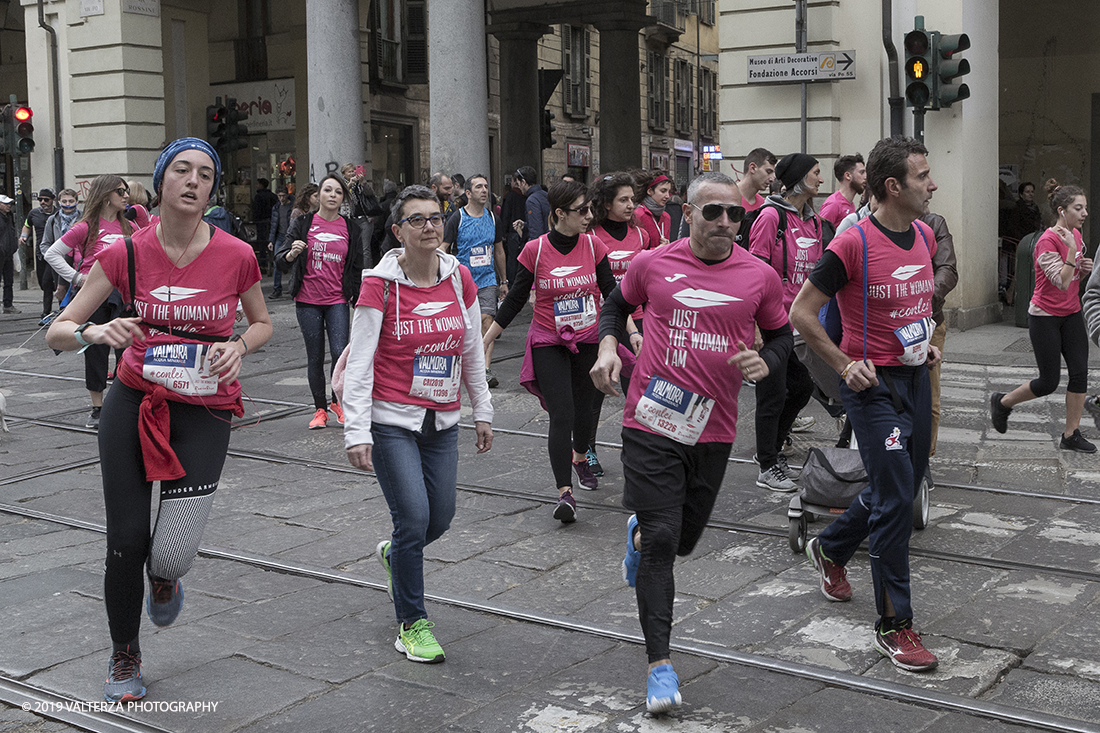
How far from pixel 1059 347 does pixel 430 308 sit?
5.12 metres

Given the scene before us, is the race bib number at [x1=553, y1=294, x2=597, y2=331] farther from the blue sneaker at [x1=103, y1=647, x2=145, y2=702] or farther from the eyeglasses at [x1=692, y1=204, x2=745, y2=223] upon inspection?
the blue sneaker at [x1=103, y1=647, x2=145, y2=702]

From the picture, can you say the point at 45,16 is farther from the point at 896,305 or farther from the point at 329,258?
the point at 896,305

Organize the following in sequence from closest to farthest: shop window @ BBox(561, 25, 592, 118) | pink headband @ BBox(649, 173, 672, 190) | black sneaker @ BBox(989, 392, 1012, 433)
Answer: black sneaker @ BBox(989, 392, 1012, 433) → pink headband @ BBox(649, 173, 672, 190) → shop window @ BBox(561, 25, 592, 118)

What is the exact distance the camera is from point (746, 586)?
5504mm

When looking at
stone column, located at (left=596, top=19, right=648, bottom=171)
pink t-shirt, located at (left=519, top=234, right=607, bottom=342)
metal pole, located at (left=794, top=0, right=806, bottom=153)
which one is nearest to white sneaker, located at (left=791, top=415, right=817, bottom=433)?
pink t-shirt, located at (left=519, top=234, right=607, bottom=342)

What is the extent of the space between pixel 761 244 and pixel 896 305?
3.02 metres

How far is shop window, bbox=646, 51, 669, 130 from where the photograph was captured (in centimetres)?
4728

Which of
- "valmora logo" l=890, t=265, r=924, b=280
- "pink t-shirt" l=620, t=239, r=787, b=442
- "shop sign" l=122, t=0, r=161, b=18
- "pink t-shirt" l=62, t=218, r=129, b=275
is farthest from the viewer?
"shop sign" l=122, t=0, r=161, b=18

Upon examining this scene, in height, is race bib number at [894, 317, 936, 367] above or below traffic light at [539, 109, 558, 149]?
below

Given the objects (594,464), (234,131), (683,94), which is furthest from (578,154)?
(594,464)

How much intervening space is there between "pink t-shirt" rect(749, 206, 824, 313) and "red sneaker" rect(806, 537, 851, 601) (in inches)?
109

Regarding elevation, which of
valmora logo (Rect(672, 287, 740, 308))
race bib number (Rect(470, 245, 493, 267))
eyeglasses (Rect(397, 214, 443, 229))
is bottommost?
valmora logo (Rect(672, 287, 740, 308))

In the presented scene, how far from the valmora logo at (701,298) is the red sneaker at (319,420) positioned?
5.56 metres

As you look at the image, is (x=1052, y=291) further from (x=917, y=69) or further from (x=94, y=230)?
(x=94, y=230)
